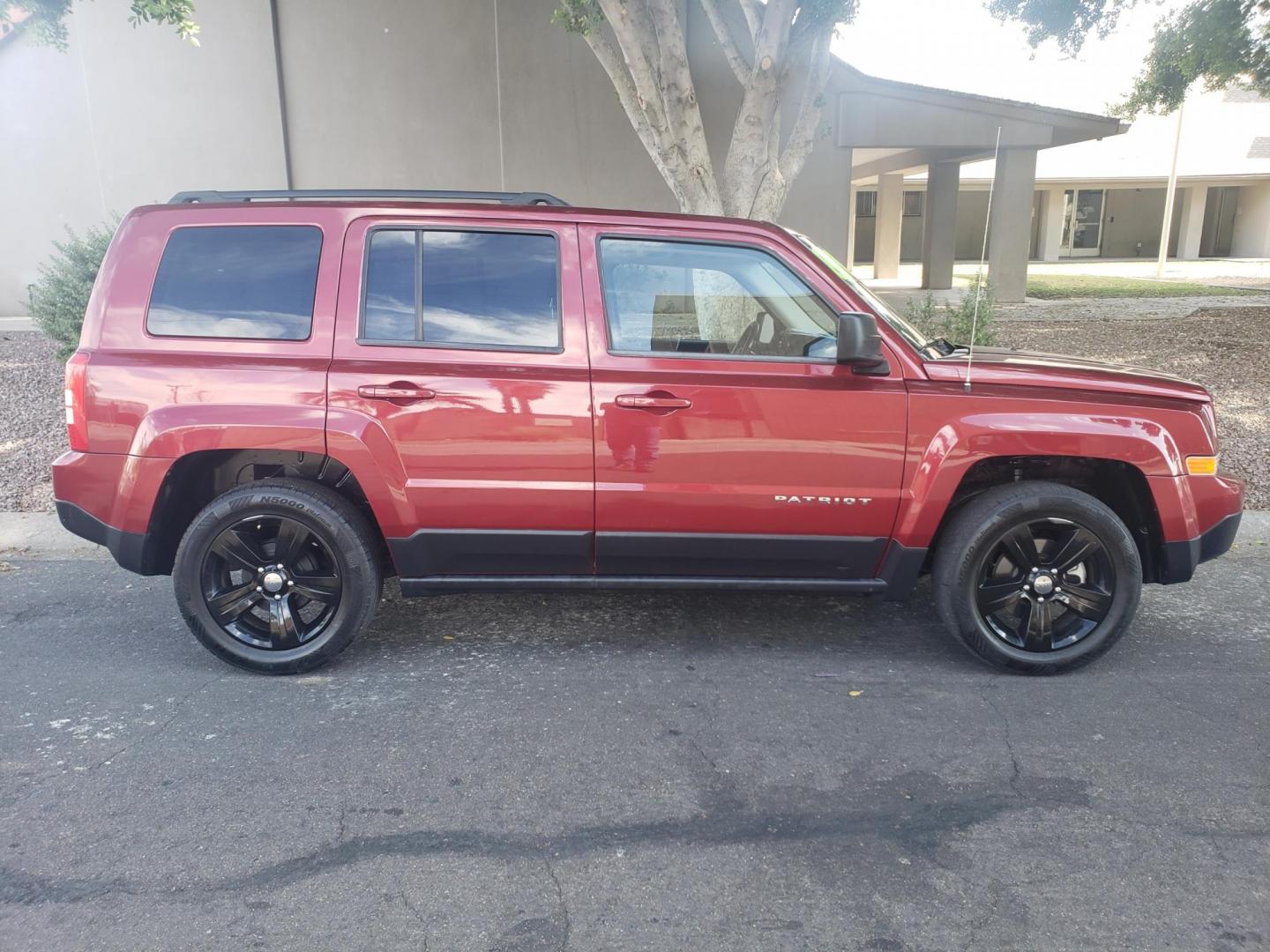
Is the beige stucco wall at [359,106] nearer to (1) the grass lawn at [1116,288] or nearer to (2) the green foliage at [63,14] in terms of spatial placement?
(2) the green foliage at [63,14]

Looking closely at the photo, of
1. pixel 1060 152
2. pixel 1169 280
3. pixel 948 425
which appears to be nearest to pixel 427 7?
pixel 948 425

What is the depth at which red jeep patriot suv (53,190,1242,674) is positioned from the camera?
3.77 meters

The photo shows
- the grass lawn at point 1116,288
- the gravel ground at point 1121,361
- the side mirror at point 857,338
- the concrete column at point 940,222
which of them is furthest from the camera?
the concrete column at point 940,222

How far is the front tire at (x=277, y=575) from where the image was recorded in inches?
152

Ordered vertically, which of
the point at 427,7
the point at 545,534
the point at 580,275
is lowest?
the point at 545,534

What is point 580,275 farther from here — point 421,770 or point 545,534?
point 421,770

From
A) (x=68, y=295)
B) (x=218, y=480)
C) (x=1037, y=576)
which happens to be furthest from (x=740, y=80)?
(x=68, y=295)

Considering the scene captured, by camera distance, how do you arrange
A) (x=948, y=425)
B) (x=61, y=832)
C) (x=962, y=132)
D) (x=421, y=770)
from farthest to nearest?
(x=962, y=132) < (x=948, y=425) < (x=421, y=770) < (x=61, y=832)

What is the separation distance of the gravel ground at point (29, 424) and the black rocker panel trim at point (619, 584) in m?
4.32

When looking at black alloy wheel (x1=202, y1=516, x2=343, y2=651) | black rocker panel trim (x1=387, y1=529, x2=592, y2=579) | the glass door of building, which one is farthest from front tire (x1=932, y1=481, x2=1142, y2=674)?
the glass door of building

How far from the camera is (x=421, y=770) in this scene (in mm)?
3223

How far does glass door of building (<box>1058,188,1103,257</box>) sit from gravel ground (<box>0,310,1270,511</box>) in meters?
18.1

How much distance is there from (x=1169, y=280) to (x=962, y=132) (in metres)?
12.3

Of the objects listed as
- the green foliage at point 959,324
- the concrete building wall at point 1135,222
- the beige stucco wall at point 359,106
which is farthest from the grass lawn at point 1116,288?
the concrete building wall at point 1135,222
